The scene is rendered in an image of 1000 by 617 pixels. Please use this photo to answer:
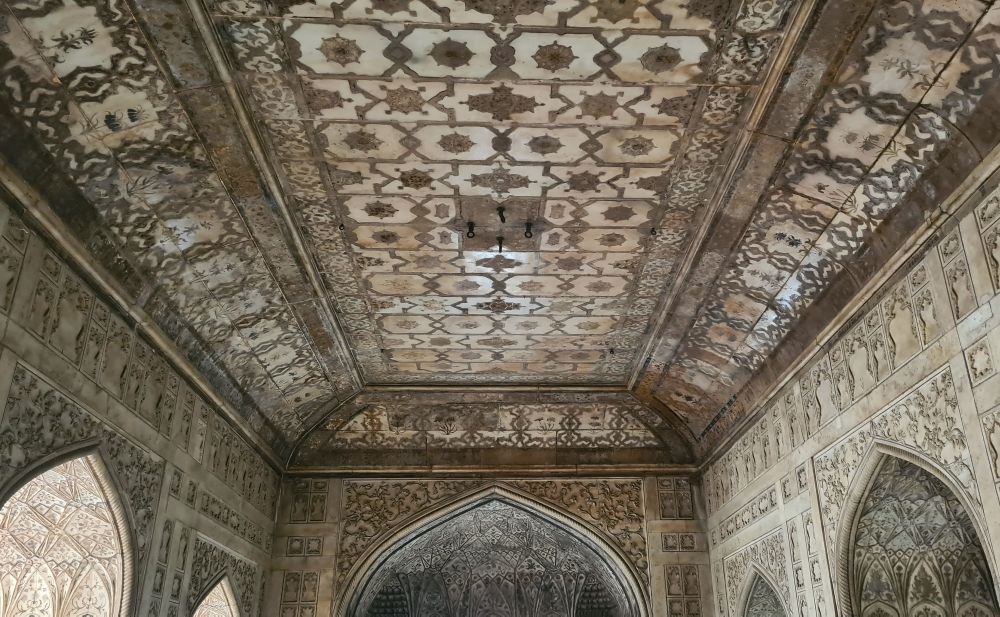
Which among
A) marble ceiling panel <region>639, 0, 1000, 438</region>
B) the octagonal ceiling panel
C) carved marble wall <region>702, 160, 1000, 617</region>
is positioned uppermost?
the octagonal ceiling panel

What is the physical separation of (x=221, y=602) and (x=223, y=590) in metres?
0.22

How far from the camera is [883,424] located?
6.14m

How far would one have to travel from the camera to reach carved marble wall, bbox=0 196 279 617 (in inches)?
206

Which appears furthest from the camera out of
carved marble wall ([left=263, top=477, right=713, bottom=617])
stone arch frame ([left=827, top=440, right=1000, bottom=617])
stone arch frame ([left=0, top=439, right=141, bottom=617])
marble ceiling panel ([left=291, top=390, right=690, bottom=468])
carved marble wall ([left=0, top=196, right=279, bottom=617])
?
marble ceiling panel ([left=291, top=390, right=690, bottom=468])

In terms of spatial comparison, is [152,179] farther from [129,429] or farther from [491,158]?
[491,158]

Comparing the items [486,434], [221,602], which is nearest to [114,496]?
[221,602]

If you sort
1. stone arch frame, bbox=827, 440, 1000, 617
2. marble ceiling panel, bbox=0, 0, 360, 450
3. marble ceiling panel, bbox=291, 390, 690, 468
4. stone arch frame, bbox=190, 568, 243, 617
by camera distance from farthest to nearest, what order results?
marble ceiling panel, bbox=291, 390, 690, 468 < stone arch frame, bbox=190, 568, 243, 617 < stone arch frame, bbox=827, 440, 1000, 617 < marble ceiling panel, bbox=0, 0, 360, 450

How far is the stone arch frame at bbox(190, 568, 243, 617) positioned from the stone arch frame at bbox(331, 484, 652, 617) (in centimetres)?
153

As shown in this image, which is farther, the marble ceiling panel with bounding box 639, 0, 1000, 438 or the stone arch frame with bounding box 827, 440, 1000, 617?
the stone arch frame with bounding box 827, 440, 1000, 617

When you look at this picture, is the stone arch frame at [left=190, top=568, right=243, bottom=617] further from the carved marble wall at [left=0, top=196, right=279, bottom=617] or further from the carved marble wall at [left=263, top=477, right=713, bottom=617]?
the carved marble wall at [left=263, top=477, right=713, bottom=617]

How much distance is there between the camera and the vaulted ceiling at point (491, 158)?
4.84m

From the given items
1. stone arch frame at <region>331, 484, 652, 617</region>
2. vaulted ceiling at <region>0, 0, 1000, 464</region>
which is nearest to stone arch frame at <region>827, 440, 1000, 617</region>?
vaulted ceiling at <region>0, 0, 1000, 464</region>

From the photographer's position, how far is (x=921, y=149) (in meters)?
5.26

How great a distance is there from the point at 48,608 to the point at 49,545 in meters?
0.52
